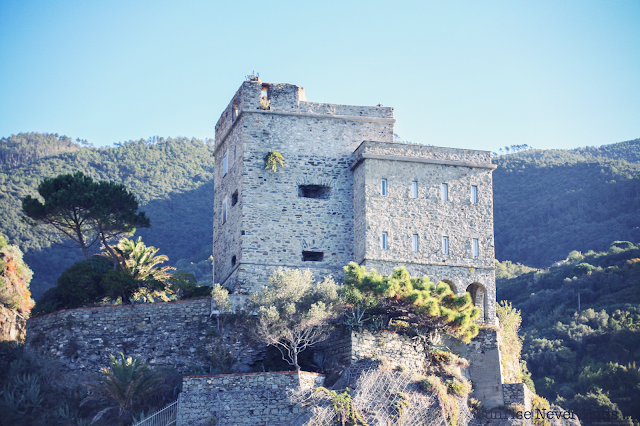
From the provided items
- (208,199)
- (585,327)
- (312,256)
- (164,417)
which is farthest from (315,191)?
(208,199)

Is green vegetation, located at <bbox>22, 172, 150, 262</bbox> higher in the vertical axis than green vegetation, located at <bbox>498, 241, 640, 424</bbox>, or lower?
higher

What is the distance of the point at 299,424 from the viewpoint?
25.8 m

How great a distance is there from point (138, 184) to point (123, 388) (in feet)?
186

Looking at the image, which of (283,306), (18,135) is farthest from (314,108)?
(18,135)

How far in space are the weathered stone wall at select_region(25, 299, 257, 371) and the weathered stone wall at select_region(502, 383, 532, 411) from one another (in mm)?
9404

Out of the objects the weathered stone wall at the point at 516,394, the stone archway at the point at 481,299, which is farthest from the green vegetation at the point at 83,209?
the weathered stone wall at the point at 516,394

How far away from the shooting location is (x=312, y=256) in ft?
110

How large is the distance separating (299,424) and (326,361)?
398 centimetres

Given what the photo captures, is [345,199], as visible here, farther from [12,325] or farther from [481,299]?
[12,325]

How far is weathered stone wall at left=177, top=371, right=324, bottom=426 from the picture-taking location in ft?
86.6

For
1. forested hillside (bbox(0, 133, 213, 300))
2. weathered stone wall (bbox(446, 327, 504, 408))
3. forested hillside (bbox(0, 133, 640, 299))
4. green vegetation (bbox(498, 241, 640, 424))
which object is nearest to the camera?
weathered stone wall (bbox(446, 327, 504, 408))

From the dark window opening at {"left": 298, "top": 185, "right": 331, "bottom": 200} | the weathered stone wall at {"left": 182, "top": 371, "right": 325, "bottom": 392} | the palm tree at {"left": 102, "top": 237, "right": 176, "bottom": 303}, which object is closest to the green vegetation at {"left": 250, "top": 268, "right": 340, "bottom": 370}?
the weathered stone wall at {"left": 182, "top": 371, "right": 325, "bottom": 392}

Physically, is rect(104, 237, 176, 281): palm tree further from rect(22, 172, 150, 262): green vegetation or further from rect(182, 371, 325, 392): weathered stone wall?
rect(182, 371, 325, 392): weathered stone wall

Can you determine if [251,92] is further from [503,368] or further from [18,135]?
[18,135]
